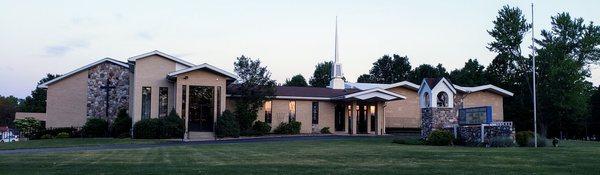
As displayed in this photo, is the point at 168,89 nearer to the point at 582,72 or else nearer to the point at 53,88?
the point at 53,88

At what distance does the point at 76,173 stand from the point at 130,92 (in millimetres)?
28261

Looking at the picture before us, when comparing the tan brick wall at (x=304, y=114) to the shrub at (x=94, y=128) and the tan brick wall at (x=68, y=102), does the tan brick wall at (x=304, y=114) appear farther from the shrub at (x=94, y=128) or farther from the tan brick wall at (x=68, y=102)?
the tan brick wall at (x=68, y=102)

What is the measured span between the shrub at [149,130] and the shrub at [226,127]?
3.54 metres

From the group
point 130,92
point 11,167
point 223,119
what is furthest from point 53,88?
point 11,167

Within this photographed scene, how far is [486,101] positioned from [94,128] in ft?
102

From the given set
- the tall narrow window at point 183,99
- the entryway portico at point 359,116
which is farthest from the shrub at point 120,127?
the entryway portico at point 359,116

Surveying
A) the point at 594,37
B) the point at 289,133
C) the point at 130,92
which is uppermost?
Result: the point at 594,37

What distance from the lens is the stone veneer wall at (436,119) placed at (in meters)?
33.2

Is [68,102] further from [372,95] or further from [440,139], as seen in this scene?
[440,139]

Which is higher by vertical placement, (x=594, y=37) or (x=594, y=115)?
(x=594, y=37)

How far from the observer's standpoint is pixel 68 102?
41344mm

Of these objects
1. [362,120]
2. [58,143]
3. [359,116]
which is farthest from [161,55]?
[362,120]

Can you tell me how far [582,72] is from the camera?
53719 millimetres

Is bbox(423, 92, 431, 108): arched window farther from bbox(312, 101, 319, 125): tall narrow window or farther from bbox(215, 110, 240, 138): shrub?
bbox(312, 101, 319, 125): tall narrow window
